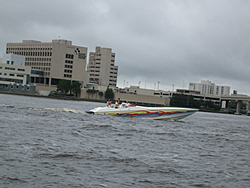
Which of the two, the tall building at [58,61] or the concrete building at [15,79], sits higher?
the tall building at [58,61]

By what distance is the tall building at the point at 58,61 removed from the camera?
535 ft

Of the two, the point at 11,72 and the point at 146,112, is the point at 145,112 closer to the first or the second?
the point at 146,112

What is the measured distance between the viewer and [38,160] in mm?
14648

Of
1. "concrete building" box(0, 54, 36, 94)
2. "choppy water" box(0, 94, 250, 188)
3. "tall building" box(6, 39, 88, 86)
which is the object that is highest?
"tall building" box(6, 39, 88, 86)

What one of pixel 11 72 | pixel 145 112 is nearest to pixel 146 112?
pixel 145 112

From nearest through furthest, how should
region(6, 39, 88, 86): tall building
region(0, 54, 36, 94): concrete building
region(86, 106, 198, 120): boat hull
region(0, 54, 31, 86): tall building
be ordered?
1. region(86, 106, 198, 120): boat hull
2. region(0, 54, 36, 94): concrete building
3. region(0, 54, 31, 86): tall building
4. region(6, 39, 88, 86): tall building

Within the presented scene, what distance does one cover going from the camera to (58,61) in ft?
535

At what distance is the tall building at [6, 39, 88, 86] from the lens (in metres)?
163

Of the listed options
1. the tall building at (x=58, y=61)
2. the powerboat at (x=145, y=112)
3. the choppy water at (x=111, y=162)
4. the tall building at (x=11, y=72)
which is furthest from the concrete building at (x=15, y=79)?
the choppy water at (x=111, y=162)

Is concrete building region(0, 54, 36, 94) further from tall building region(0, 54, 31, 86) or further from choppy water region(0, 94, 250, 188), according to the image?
choppy water region(0, 94, 250, 188)

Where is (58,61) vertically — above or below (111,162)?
above

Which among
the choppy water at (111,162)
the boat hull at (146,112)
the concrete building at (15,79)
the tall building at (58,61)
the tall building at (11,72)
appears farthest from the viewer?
the tall building at (58,61)

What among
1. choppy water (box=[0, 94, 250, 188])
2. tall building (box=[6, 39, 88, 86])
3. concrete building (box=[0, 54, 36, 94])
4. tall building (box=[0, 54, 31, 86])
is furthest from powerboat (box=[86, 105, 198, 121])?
tall building (box=[6, 39, 88, 86])

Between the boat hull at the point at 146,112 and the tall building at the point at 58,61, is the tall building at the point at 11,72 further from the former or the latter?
the boat hull at the point at 146,112
